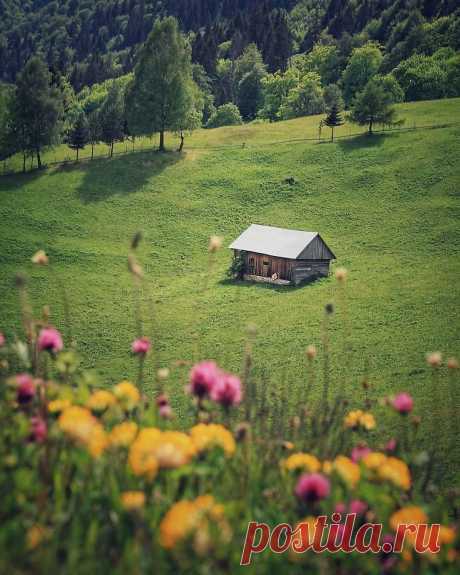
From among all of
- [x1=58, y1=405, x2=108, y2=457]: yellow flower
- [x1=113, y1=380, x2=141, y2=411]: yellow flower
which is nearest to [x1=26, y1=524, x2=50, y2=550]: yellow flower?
[x1=58, y1=405, x2=108, y2=457]: yellow flower

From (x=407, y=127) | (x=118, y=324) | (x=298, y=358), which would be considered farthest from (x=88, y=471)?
(x=407, y=127)

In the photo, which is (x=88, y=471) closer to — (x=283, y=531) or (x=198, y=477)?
(x=198, y=477)

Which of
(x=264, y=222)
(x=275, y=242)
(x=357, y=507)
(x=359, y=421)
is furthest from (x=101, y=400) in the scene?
(x=264, y=222)

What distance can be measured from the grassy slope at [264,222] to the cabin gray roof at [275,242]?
2708 millimetres

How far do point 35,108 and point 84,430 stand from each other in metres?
59.3

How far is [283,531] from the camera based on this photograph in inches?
201

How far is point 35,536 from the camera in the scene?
3832 mm

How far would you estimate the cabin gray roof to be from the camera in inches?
1488

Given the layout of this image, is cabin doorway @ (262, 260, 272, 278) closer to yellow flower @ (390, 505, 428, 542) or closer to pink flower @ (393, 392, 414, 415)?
pink flower @ (393, 392, 414, 415)

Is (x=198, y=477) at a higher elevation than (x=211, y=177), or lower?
lower

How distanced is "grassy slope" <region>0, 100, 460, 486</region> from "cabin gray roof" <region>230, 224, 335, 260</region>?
2.71 m

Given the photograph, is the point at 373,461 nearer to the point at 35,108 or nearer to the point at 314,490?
the point at 314,490

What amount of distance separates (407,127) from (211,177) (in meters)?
22.5

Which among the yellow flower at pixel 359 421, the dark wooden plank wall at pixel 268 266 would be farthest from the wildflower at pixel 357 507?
the dark wooden plank wall at pixel 268 266
